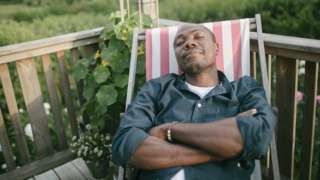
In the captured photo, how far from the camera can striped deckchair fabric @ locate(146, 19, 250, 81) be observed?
2771 millimetres

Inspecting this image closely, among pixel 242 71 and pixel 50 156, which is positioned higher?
pixel 242 71

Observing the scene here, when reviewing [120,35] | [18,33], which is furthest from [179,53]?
[18,33]

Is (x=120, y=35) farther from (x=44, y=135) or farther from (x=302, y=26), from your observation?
(x=302, y=26)

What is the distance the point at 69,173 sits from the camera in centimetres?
350

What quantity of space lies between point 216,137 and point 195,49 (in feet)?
2.11

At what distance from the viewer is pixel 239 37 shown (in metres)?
2.81

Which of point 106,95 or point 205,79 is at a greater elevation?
point 205,79

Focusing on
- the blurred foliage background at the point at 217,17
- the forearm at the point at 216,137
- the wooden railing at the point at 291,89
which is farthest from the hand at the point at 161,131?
the blurred foliage background at the point at 217,17

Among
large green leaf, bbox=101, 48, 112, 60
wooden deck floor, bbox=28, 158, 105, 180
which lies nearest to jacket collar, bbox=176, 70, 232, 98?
large green leaf, bbox=101, 48, 112, 60

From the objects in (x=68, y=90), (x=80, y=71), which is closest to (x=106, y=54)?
(x=80, y=71)

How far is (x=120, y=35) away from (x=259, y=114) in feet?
5.02

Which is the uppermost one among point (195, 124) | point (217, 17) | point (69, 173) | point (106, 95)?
point (195, 124)

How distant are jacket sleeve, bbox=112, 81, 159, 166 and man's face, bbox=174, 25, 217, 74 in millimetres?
256

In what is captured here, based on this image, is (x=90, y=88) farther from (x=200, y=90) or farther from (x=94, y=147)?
(x=200, y=90)
